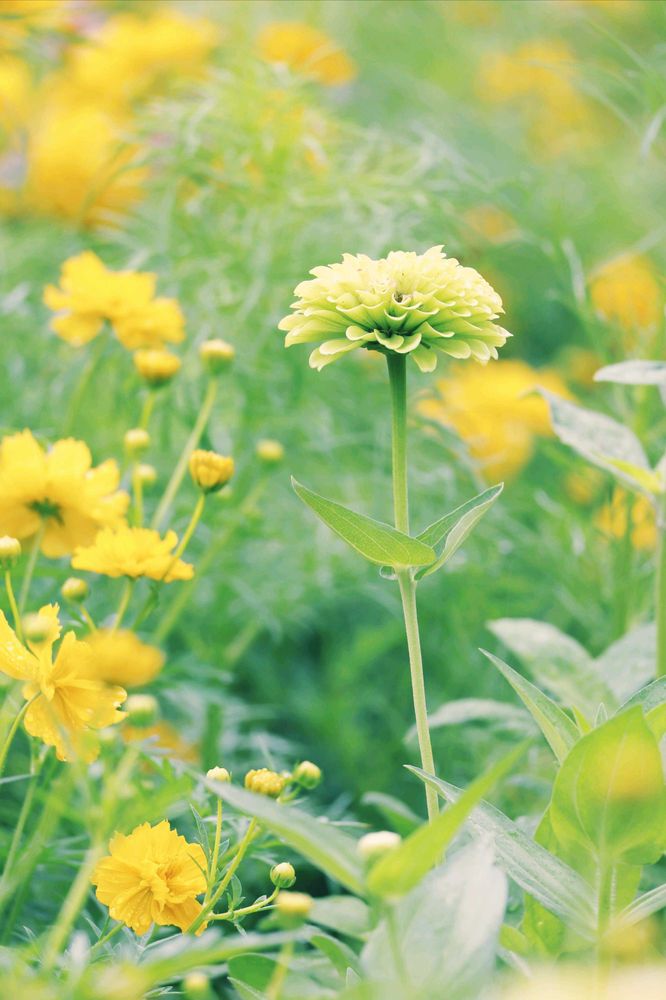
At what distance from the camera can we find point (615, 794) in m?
0.36

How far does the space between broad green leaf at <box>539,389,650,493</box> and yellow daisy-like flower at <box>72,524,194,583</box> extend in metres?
0.19

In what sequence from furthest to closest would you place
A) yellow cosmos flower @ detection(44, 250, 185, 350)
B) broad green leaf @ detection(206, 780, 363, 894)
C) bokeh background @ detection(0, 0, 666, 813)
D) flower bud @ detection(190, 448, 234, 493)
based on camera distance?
bokeh background @ detection(0, 0, 666, 813)
yellow cosmos flower @ detection(44, 250, 185, 350)
flower bud @ detection(190, 448, 234, 493)
broad green leaf @ detection(206, 780, 363, 894)

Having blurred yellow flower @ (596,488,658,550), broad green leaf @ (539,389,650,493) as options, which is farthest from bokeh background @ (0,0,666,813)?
broad green leaf @ (539,389,650,493)

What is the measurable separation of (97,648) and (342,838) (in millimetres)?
122

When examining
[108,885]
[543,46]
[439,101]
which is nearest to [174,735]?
[108,885]

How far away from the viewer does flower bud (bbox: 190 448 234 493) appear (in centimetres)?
50

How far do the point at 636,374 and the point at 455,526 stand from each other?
0.14 metres

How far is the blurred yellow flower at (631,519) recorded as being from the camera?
688 millimetres

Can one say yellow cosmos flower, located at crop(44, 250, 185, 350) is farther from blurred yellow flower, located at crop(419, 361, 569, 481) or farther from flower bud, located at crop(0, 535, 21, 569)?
blurred yellow flower, located at crop(419, 361, 569, 481)

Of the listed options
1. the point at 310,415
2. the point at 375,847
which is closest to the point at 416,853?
the point at 375,847

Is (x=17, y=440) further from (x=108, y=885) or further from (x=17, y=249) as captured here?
(x=17, y=249)

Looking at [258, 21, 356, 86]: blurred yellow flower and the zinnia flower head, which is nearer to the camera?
the zinnia flower head

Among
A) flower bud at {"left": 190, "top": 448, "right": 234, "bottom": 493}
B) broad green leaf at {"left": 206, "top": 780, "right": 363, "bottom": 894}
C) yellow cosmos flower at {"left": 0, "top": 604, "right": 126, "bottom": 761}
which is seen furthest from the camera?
flower bud at {"left": 190, "top": 448, "right": 234, "bottom": 493}

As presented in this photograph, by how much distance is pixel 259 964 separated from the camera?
383 millimetres
